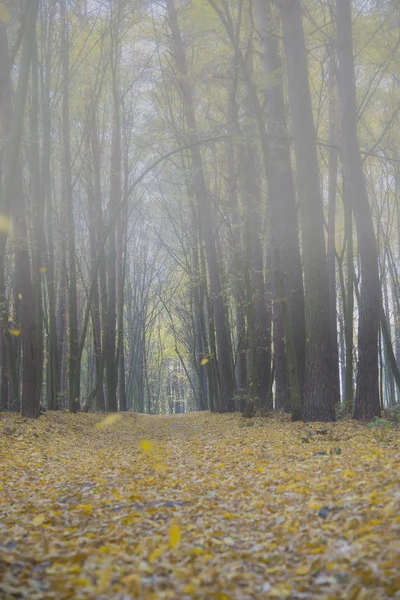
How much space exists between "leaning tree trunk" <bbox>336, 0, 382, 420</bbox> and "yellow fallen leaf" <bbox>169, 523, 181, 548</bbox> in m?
5.64

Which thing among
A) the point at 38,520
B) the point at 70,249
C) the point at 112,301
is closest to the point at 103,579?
the point at 38,520

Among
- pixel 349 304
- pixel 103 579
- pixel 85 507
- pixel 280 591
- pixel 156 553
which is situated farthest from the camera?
pixel 349 304

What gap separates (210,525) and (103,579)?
94 cm

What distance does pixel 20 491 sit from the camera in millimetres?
4176

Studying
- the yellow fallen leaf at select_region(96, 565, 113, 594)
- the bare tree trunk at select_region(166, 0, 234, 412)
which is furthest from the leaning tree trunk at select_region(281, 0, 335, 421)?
the yellow fallen leaf at select_region(96, 565, 113, 594)

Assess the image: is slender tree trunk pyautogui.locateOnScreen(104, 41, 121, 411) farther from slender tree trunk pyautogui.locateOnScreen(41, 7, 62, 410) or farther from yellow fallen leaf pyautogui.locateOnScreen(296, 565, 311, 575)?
yellow fallen leaf pyautogui.locateOnScreen(296, 565, 311, 575)

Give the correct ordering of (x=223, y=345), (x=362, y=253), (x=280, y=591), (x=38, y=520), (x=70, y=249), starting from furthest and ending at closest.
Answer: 1. (x=223, y=345)
2. (x=70, y=249)
3. (x=362, y=253)
4. (x=38, y=520)
5. (x=280, y=591)

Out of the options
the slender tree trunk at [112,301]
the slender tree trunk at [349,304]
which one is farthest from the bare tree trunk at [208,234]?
the slender tree trunk at [349,304]

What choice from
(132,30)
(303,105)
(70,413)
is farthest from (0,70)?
(70,413)

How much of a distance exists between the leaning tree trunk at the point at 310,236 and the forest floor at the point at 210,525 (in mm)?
1891

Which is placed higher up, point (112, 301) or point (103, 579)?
point (112, 301)

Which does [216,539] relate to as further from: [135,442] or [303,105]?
[303,105]

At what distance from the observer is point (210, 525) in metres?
3.11

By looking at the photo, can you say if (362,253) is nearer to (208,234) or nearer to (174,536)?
(208,234)
